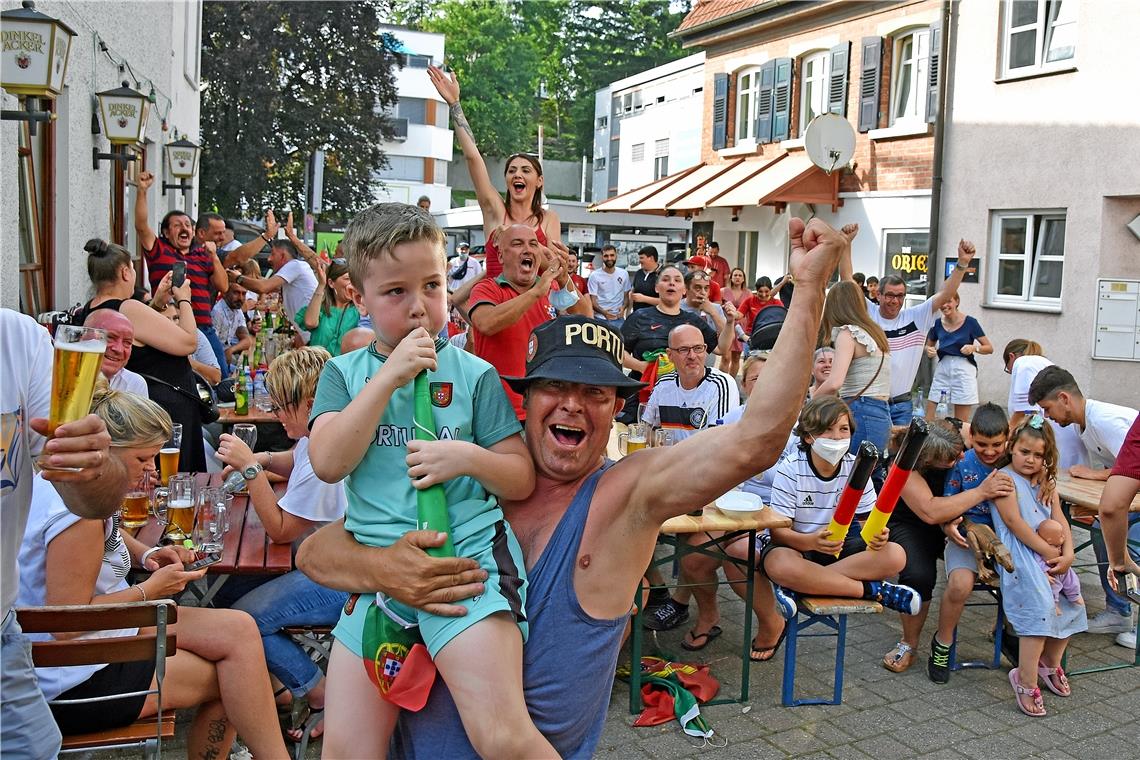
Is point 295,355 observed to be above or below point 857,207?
below

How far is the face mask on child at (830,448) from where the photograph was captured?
5.00m

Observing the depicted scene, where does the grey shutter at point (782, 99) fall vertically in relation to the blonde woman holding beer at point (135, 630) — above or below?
above

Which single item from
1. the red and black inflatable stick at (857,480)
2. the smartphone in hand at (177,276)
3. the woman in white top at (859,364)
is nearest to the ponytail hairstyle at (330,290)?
the smartphone in hand at (177,276)

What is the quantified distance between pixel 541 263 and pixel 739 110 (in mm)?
19610

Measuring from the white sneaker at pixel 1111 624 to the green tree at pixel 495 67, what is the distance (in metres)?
56.3

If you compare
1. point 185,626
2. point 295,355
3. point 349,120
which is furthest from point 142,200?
point 349,120

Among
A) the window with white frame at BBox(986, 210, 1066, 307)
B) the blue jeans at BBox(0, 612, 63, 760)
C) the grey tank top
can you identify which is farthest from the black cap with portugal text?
the window with white frame at BBox(986, 210, 1066, 307)

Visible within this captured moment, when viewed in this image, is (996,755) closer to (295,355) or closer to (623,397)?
(623,397)

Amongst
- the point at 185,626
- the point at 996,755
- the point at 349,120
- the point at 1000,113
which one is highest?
the point at 349,120

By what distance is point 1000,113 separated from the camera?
1560cm

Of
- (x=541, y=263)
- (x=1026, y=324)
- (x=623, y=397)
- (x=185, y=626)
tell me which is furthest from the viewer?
(x=1026, y=324)

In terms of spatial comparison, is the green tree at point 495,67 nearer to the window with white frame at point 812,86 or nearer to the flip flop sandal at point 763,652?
the window with white frame at point 812,86

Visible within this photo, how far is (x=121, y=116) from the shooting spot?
9203mm

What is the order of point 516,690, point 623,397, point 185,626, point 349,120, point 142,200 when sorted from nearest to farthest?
point 516,690 → point 623,397 → point 185,626 → point 142,200 → point 349,120
